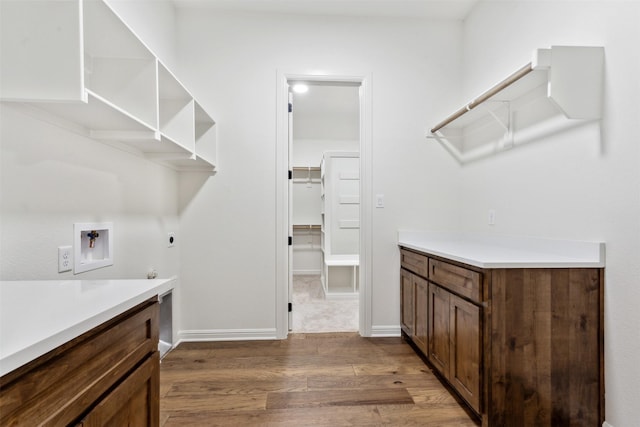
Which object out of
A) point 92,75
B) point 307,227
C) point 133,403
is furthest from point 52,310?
point 307,227

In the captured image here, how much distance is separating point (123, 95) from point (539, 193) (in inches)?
89.3

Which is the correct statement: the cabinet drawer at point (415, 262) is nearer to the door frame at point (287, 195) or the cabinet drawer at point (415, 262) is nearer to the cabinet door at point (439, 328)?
the cabinet door at point (439, 328)

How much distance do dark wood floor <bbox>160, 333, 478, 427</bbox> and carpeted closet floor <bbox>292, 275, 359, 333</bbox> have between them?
323 millimetres

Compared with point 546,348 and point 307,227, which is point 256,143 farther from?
point 307,227

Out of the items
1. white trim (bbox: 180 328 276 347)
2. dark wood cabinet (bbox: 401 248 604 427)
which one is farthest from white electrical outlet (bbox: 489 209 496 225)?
white trim (bbox: 180 328 276 347)

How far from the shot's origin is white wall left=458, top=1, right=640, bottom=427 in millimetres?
1240

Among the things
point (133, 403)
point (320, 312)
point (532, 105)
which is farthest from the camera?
point (320, 312)

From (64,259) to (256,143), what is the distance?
1541mm

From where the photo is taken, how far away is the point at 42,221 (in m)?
1.15

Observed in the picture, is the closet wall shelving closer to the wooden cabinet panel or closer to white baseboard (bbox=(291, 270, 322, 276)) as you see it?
white baseboard (bbox=(291, 270, 322, 276))

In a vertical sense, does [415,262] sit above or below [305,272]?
above

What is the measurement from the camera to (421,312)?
6.79ft

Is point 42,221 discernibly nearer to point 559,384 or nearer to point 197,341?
point 197,341

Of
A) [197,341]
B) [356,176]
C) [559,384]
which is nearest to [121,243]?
[197,341]
